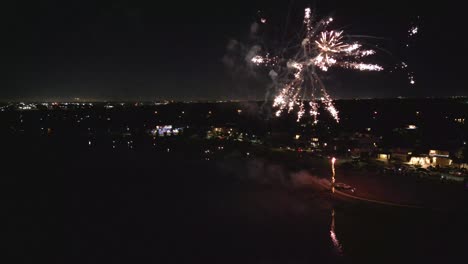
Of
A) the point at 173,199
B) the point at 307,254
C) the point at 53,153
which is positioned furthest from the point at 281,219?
the point at 53,153

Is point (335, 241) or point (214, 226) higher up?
point (335, 241)

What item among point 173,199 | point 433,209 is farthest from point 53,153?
point 433,209

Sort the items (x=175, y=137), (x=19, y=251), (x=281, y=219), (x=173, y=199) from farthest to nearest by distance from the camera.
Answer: (x=175, y=137) → (x=173, y=199) → (x=281, y=219) → (x=19, y=251)

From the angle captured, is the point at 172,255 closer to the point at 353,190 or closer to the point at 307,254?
the point at 307,254

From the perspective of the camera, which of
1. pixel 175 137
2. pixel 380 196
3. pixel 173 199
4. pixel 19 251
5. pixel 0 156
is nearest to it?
pixel 19 251

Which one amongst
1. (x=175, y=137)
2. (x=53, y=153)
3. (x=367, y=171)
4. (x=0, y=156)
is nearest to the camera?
(x=367, y=171)

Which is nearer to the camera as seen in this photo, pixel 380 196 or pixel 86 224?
pixel 86 224

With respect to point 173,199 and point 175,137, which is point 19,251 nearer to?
point 173,199

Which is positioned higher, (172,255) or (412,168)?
(412,168)

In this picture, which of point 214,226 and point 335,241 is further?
point 214,226
